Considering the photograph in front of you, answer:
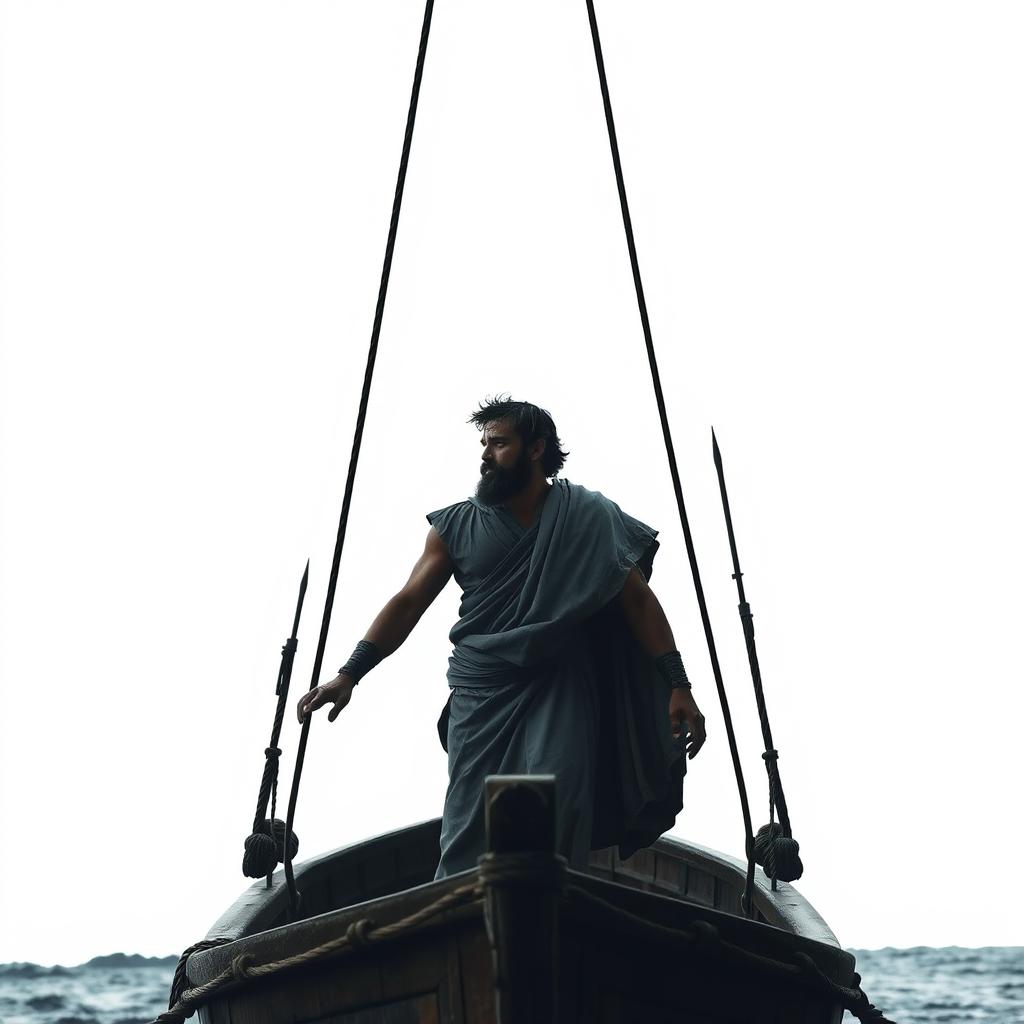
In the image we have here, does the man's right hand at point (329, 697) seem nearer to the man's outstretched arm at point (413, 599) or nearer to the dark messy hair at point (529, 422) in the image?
the man's outstretched arm at point (413, 599)

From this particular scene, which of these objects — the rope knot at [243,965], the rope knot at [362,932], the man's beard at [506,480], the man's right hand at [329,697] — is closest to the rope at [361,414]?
the man's right hand at [329,697]

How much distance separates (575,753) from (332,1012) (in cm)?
94

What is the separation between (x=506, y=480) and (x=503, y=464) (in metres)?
0.05

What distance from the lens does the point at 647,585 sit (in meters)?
4.61

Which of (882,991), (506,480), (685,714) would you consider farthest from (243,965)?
(882,991)

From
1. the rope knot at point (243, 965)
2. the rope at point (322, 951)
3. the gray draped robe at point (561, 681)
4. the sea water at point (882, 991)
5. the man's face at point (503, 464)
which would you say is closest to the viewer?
the rope at point (322, 951)

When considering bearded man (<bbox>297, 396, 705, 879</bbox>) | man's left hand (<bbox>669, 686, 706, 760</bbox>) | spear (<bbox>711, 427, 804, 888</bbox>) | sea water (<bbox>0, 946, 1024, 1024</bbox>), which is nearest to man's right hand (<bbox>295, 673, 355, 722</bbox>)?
bearded man (<bbox>297, 396, 705, 879</bbox>)

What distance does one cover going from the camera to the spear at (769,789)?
5.32 meters

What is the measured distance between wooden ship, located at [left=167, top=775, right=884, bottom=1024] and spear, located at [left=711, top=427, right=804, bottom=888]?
1.07 m

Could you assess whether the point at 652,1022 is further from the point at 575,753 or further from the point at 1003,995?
the point at 1003,995

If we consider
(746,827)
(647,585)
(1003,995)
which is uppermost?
(1003,995)

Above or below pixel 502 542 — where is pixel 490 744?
below

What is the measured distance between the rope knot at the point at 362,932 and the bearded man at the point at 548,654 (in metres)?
0.67

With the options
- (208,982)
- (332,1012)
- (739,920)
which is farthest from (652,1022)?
(208,982)
